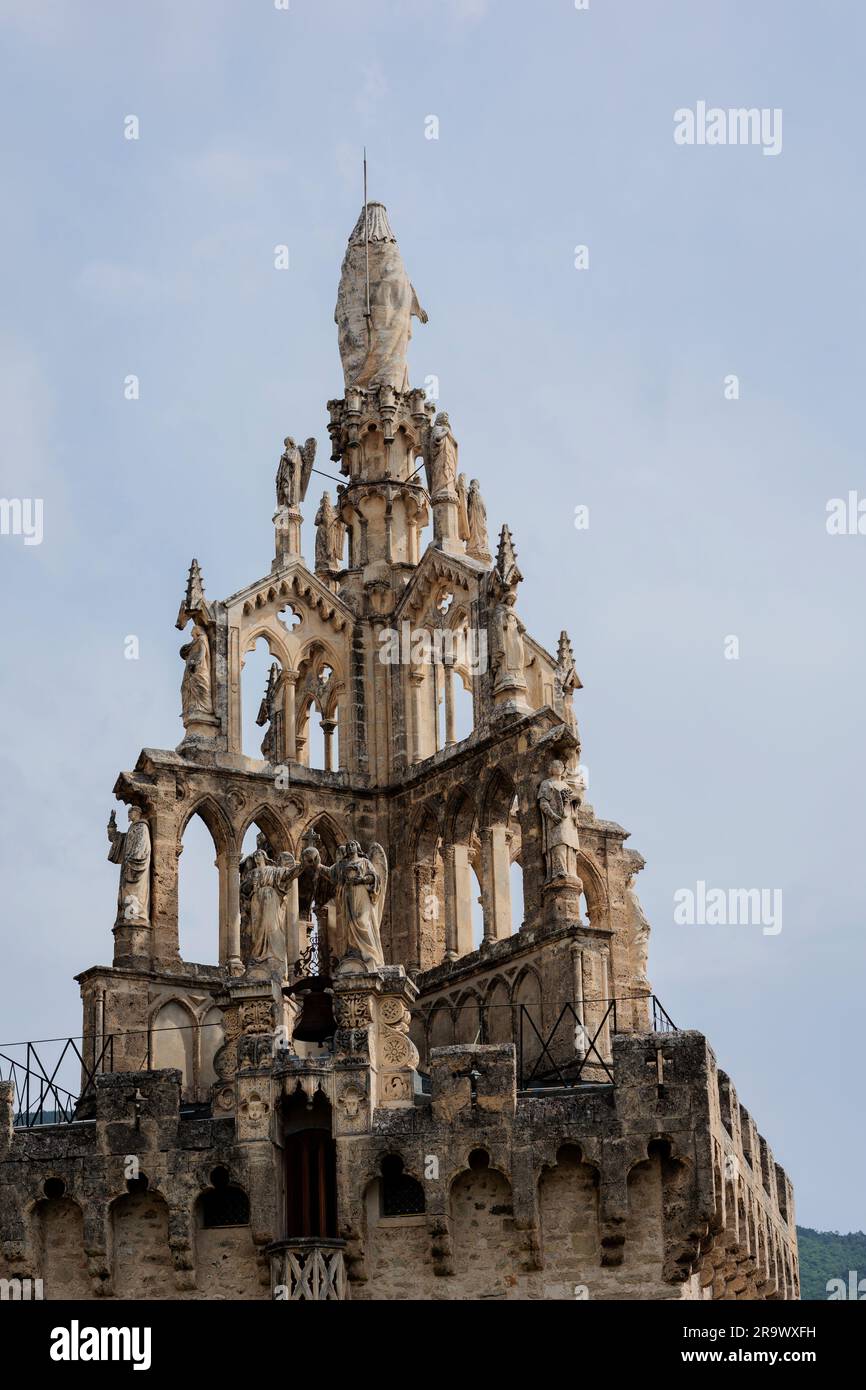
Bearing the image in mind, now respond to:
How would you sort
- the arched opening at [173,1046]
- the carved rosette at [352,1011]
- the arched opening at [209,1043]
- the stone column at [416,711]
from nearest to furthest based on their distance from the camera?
the carved rosette at [352,1011] < the arched opening at [173,1046] < the arched opening at [209,1043] < the stone column at [416,711]

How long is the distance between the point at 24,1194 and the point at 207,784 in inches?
488

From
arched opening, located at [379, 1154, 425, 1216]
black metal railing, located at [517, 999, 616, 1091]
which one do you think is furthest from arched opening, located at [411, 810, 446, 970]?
arched opening, located at [379, 1154, 425, 1216]

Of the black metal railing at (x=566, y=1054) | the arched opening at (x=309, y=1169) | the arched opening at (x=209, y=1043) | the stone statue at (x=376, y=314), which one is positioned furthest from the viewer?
the stone statue at (x=376, y=314)

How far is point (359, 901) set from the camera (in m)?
62.9

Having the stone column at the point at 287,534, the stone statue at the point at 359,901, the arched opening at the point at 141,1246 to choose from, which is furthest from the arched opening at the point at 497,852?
the arched opening at the point at 141,1246

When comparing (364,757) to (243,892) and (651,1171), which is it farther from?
(651,1171)

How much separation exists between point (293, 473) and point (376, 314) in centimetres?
556

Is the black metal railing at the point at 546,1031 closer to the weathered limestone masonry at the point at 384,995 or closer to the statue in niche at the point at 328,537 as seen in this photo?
the weathered limestone masonry at the point at 384,995

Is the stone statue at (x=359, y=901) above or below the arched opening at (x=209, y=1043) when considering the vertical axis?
above

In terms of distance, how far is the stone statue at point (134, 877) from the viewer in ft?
218

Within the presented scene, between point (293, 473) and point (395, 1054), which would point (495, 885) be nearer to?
point (395, 1054)

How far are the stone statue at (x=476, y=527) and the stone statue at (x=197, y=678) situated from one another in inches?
295

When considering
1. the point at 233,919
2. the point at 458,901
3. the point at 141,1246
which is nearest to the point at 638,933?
the point at 458,901
